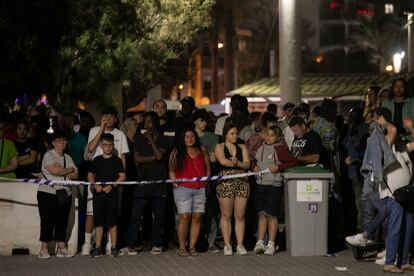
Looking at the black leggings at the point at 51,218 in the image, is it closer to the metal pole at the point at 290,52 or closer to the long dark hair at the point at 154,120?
the long dark hair at the point at 154,120

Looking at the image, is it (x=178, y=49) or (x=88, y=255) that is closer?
(x=88, y=255)

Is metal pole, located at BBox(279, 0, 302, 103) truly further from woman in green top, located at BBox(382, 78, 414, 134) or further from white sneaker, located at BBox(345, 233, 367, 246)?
white sneaker, located at BBox(345, 233, 367, 246)

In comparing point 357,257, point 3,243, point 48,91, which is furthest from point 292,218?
point 48,91

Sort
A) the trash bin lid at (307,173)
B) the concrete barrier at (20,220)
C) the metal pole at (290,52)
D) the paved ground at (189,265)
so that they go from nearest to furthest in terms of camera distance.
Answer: the paved ground at (189,265) < the trash bin lid at (307,173) < the concrete barrier at (20,220) < the metal pole at (290,52)

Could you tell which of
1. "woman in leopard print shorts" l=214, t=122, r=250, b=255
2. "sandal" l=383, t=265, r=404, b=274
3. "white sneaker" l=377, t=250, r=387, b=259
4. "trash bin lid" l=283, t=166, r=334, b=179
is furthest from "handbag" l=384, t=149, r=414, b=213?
"woman in leopard print shorts" l=214, t=122, r=250, b=255

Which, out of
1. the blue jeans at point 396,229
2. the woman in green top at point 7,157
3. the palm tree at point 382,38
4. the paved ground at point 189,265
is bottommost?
the paved ground at point 189,265

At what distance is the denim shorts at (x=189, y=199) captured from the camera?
1409 centimetres

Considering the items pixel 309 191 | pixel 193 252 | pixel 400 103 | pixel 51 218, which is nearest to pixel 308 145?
pixel 309 191

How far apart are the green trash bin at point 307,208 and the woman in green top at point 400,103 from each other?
1396 millimetres

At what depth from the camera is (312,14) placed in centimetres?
11075

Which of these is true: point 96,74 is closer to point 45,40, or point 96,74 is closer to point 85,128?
point 45,40

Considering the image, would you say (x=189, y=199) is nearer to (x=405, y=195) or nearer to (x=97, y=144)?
(x=97, y=144)

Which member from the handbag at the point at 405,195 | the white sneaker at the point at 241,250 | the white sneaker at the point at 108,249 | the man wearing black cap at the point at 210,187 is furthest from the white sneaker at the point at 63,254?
the handbag at the point at 405,195

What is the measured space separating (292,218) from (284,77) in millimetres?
7039
